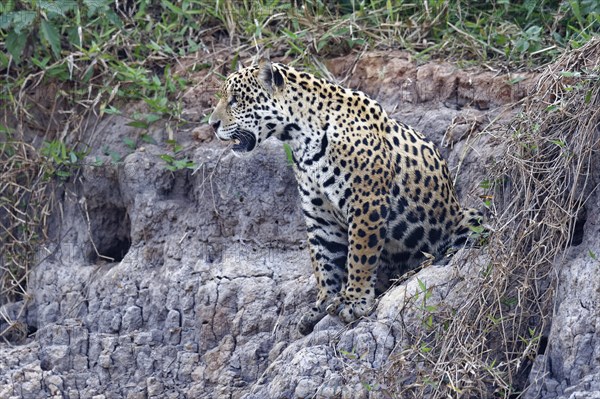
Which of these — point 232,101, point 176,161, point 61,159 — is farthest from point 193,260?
point 61,159

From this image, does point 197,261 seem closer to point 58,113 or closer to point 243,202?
point 243,202

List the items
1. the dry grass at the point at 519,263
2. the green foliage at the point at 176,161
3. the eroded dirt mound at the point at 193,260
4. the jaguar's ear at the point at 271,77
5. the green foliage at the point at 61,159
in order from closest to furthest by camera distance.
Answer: the dry grass at the point at 519,263, the jaguar's ear at the point at 271,77, the eroded dirt mound at the point at 193,260, the green foliage at the point at 176,161, the green foliage at the point at 61,159

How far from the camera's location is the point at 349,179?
28.6 feet

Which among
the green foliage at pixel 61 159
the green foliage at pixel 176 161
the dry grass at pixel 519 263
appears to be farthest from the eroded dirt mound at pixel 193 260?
the dry grass at pixel 519 263

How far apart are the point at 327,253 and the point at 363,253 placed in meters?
0.49

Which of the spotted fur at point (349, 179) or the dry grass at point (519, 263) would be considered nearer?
the dry grass at point (519, 263)

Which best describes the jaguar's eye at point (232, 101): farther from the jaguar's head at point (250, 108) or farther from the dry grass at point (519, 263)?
the dry grass at point (519, 263)

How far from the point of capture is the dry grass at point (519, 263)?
768cm

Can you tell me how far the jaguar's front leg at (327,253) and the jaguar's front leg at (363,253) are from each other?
0.34 metres

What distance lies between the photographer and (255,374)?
9.23m

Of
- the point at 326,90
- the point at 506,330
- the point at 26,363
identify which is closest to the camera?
the point at 506,330

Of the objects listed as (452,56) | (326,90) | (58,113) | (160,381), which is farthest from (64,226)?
(452,56)

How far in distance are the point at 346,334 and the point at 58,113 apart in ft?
13.7

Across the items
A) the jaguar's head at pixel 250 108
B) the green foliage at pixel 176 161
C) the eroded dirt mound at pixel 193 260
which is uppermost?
the jaguar's head at pixel 250 108
